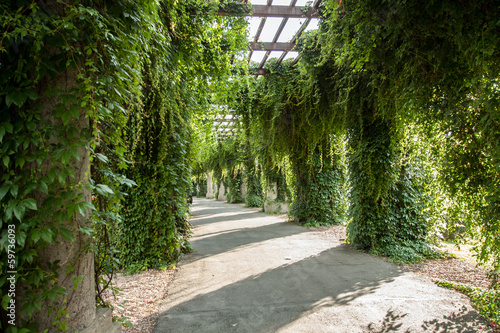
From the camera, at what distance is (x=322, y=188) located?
856 cm

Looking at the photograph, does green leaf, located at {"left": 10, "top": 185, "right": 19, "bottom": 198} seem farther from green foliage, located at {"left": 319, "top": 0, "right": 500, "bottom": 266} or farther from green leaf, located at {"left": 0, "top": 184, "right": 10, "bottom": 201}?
green foliage, located at {"left": 319, "top": 0, "right": 500, "bottom": 266}

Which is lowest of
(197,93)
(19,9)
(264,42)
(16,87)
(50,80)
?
(16,87)

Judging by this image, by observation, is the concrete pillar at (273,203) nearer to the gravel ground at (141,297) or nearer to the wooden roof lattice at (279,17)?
the wooden roof lattice at (279,17)

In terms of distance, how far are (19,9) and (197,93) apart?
3.57m

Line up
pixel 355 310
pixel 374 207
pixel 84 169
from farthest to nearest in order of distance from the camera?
pixel 374 207, pixel 355 310, pixel 84 169

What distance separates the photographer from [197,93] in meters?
4.71

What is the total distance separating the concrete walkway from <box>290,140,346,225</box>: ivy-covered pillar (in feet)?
10.2

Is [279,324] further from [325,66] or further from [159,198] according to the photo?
[325,66]

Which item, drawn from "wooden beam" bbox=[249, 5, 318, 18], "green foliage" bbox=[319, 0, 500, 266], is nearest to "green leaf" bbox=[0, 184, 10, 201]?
"green foliage" bbox=[319, 0, 500, 266]

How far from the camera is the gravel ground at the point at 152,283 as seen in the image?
2861 millimetres

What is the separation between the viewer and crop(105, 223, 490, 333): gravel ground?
2861mm

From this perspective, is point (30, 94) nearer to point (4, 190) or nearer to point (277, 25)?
point (4, 190)

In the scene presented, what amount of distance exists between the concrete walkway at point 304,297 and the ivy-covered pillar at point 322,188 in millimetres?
3109

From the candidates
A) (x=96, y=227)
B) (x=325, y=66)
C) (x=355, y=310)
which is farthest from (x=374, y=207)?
(x=96, y=227)
